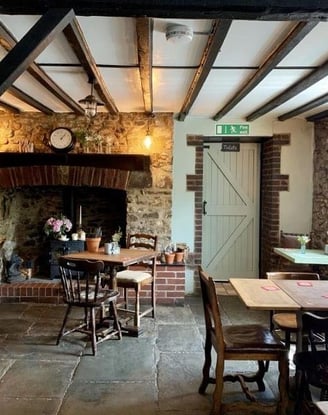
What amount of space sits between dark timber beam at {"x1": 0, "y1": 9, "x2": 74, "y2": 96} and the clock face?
3.55m

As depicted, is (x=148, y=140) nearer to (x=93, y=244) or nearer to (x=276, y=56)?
(x=93, y=244)

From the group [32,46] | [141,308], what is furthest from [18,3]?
[141,308]

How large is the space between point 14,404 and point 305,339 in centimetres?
204

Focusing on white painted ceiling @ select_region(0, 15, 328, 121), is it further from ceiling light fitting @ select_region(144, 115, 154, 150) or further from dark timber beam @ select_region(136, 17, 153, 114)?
ceiling light fitting @ select_region(144, 115, 154, 150)

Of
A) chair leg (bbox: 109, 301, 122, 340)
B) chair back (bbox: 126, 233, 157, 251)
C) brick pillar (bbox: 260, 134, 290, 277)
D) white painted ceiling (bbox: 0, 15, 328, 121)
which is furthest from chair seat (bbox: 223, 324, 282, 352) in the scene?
brick pillar (bbox: 260, 134, 290, 277)

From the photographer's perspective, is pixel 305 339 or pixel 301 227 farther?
pixel 301 227

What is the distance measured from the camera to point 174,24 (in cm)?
258

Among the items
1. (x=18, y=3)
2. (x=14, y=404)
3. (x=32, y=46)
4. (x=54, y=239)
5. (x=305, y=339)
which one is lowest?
(x=14, y=404)

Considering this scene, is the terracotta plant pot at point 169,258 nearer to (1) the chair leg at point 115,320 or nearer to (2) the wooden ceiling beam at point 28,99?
(1) the chair leg at point 115,320

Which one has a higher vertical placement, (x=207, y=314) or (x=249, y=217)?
(x=249, y=217)

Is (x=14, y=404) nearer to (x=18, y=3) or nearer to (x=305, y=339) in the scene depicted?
(x=305, y=339)

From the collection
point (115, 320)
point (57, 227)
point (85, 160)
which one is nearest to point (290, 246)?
point (115, 320)

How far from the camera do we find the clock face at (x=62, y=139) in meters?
5.57

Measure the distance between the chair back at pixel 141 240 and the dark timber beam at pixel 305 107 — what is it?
227cm
